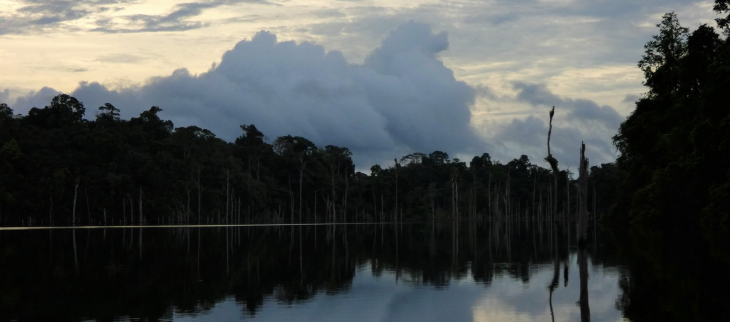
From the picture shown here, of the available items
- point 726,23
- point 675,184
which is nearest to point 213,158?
point 675,184

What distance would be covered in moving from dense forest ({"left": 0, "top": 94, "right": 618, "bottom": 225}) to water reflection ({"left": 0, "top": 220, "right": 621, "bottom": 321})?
5001cm

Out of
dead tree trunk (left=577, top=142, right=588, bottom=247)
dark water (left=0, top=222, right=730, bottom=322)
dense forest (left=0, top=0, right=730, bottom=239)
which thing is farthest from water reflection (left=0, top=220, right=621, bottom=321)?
dense forest (left=0, top=0, right=730, bottom=239)

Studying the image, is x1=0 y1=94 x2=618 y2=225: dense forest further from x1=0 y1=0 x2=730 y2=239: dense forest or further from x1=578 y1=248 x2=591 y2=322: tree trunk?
x1=578 y1=248 x2=591 y2=322: tree trunk

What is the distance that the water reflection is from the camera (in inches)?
719

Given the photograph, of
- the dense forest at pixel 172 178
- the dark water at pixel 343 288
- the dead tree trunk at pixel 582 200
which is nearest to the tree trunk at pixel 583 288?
the dark water at pixel 343 288

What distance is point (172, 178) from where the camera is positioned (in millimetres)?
125125

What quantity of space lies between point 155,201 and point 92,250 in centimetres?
8097

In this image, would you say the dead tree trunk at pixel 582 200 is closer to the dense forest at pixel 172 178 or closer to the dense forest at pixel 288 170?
the dense forest at pixel 288 170

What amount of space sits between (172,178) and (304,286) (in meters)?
105

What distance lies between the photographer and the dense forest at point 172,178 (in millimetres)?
108812

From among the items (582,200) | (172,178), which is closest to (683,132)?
(582,200)

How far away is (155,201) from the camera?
12000cm

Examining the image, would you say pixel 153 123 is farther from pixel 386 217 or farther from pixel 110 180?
pixel 386 217

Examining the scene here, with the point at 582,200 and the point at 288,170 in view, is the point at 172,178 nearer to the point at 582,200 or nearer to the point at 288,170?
the point at 288,170
